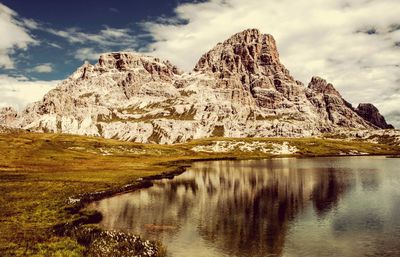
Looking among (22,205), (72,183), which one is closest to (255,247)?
(22,205)

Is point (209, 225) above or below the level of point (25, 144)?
below

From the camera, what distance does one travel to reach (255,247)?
44875 millimetres

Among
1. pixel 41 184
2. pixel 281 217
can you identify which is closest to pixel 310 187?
pixel 281 217

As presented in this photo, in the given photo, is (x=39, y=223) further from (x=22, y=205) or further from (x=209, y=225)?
(x=209, y=225)

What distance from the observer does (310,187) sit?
99.2m

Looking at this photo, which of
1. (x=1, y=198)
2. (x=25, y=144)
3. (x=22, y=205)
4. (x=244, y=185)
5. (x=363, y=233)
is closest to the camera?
(x=363, y=233)

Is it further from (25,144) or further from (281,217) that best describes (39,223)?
(25,144)

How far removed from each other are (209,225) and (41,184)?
47.4 m

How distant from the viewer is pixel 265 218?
6122 centimetres

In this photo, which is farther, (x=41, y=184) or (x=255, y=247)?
(x=41, y=184)

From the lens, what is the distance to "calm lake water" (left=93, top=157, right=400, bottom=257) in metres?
44.9

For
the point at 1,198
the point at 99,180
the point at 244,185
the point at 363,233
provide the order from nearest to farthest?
the point at 363,233 < the point at 1,198 < the point at 99,180 < the point at 244,185

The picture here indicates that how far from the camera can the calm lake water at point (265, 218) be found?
147ft

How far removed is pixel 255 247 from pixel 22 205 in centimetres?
4020
